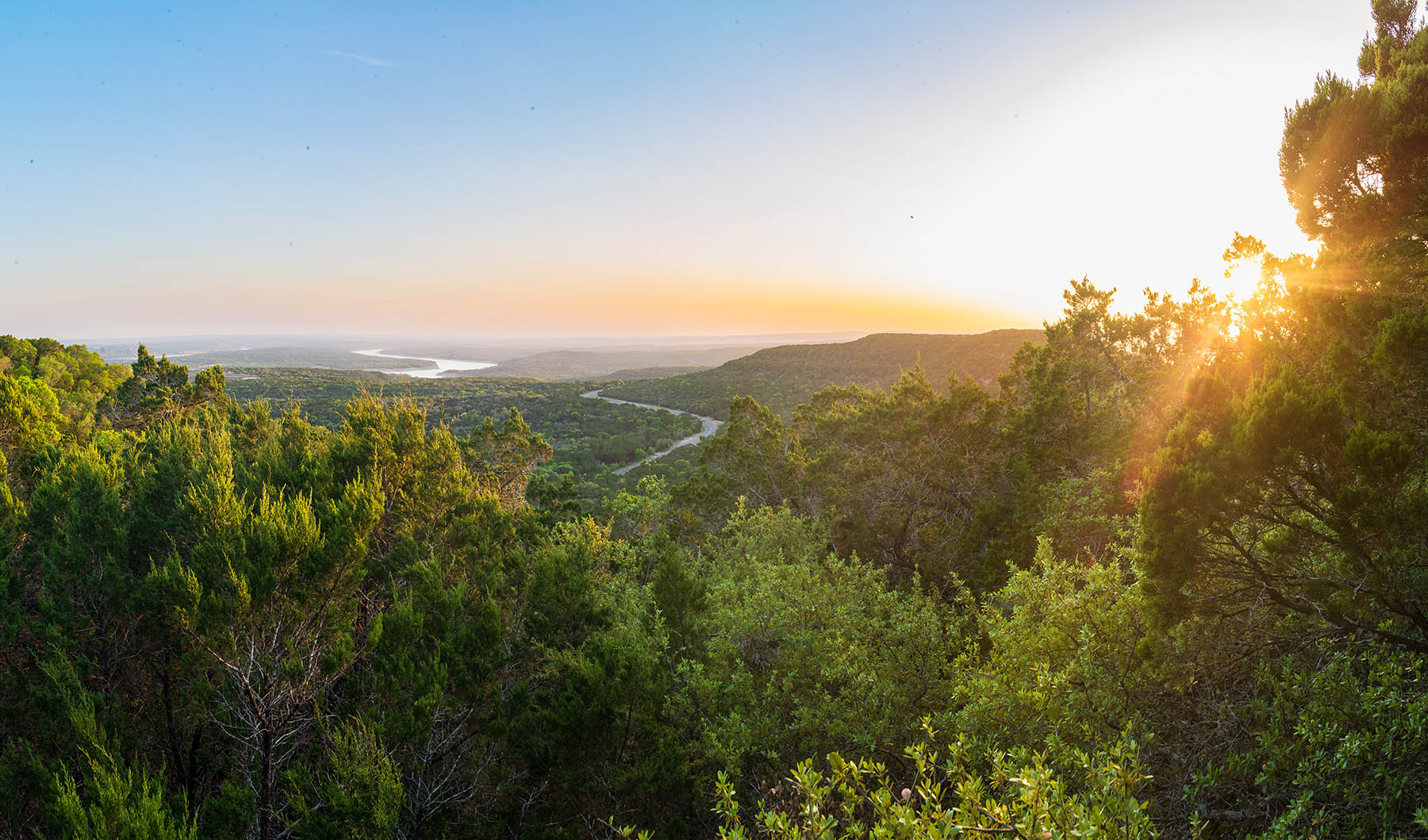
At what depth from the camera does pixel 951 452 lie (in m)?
21.1

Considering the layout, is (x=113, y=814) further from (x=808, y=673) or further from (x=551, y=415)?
(x=551, y=415)

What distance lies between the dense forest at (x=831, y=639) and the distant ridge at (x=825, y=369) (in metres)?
56.6

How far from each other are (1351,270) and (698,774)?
12290mm

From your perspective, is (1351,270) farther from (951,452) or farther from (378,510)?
(378,510)

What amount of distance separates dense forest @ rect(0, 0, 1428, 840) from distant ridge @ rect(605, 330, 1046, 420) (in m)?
56.6

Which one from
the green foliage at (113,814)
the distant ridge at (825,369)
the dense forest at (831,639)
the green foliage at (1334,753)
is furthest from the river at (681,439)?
the green foliage at (1334,753)

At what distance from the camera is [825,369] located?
102 m

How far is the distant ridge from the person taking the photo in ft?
262

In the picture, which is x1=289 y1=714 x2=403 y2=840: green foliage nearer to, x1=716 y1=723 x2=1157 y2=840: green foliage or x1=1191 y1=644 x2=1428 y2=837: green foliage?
x1=716 y1=723 x2=1157 y2=840: green foliage

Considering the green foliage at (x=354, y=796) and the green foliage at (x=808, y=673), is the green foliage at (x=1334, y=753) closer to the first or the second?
the green foliage at (x=808, y=673)

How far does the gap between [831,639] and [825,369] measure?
93.5 metres

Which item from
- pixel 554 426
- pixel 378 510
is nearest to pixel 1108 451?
pixel 378 510

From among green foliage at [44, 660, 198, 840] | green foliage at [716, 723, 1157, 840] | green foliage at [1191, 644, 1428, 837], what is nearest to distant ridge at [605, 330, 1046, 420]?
green foliage at [1191, 644, 1428, 837]

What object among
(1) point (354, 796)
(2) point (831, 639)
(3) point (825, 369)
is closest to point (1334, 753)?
(2) point (831, 639)
